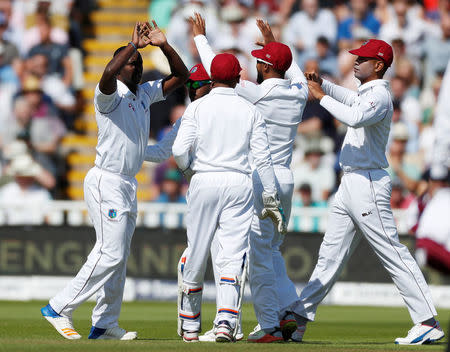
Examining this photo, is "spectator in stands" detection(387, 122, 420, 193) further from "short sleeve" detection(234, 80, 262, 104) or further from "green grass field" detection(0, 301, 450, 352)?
"short sleeve" detection(234, 80, 262, 104)

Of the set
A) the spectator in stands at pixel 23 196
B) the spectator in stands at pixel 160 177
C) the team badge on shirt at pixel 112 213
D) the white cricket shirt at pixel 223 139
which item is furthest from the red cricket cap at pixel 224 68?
the spectator in stands at pixel 160 177

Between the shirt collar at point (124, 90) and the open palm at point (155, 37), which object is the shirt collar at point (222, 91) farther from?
the shirt collar at point (124, 90)

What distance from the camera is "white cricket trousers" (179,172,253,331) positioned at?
8.59 m

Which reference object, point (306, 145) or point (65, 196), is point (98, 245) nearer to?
point (306, 145)

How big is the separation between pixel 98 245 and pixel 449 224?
3.89 meters

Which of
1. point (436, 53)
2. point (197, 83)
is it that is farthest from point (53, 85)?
point (197, 83)

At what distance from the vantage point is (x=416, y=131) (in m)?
17.3

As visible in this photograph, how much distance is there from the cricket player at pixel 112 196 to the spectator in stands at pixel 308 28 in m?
9.49

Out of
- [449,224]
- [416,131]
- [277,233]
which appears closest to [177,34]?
[416,131]

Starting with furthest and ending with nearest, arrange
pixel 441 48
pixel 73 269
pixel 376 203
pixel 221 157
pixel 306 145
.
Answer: pixel 441 48 → pixel 306 145 → pixel 73 269 → pixel 376 203 → pixel 221 157

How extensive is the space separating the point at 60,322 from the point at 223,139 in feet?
6.71

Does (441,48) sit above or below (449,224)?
above

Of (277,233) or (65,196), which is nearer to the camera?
(277,233)

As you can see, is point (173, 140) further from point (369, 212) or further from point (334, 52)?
point (334, 52)
